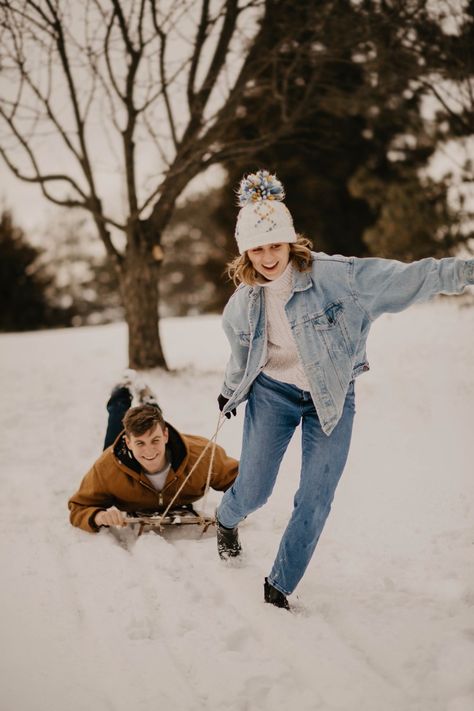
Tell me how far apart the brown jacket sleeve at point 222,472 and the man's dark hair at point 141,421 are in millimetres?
457

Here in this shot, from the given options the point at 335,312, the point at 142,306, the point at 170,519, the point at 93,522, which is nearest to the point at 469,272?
the point at 335,312

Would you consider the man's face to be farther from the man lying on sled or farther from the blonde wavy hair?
the blonde wavy hair

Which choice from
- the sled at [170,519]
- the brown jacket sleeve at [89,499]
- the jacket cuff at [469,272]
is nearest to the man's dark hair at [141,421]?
the brown jacket sleeve at [89,499]

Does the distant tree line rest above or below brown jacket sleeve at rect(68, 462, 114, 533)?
above

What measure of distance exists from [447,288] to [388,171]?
14060 mm

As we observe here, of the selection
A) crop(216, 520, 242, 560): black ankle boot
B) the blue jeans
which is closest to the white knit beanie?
the blue jeans

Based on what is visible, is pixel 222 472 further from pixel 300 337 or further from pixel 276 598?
pixel 300 337

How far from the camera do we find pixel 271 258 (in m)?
2.67

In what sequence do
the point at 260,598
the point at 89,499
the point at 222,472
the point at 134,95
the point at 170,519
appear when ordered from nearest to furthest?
the point at 260,598 → the point at 170,519 → the point at 89,499 → the point at 222,472 → the point at 134,95

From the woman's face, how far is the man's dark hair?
137 centimetres

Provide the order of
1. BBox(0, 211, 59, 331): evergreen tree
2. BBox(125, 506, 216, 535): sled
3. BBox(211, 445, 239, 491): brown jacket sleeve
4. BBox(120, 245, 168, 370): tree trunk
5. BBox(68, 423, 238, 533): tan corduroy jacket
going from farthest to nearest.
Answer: BBox(0, 211, 59, 331): evergreen tree < BBox(120, 245, 168, 370): tree trunk < BBox(211, 445, 239, 491): brown jacket sleeve < BBox(68, 423, 238, 533): tan corduroy jacket < BBox(125, 506, 216, 535): sled

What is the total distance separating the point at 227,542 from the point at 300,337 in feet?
4.28

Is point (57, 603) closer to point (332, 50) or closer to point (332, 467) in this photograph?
point (332, 467)

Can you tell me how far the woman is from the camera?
103 inches
